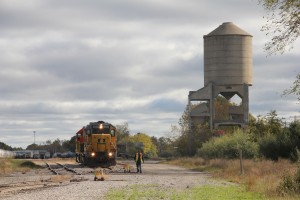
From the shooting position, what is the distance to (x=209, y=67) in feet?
304

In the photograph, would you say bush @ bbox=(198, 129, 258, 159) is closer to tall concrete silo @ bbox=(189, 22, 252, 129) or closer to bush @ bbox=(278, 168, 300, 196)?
tall concrete silo @ bbox=(189, 22, 252, 129)

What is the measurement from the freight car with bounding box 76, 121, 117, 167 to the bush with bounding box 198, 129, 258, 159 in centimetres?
1172

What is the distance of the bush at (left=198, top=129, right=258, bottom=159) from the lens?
217 ft

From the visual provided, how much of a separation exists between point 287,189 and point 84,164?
39547mm

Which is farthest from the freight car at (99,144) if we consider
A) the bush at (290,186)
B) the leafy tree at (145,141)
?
the leafy tree at (145,141)

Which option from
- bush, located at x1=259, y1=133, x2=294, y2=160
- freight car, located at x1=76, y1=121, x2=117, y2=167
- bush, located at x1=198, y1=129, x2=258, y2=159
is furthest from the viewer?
bush, located at x1=198, y1=129, x2=258, y2=159

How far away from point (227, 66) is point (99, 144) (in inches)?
1451

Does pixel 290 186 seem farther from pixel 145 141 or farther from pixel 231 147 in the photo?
pixel 145 141

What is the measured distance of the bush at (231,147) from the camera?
6625cm

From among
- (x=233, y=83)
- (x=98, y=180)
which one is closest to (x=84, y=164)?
(x=98, y=180)

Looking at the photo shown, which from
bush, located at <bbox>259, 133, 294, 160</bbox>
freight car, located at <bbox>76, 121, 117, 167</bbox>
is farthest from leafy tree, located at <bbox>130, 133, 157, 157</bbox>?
bush, located at <bbox>259, 133, 294, 160</bbox>

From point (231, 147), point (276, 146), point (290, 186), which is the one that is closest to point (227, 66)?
point (231, 147)

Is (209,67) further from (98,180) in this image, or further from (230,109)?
(98,180)

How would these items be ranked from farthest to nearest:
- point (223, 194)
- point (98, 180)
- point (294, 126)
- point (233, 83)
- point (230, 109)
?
point (230, 109) → point (233, 83) → point (294, 126) → point (98, 180) → point (223, 194)
